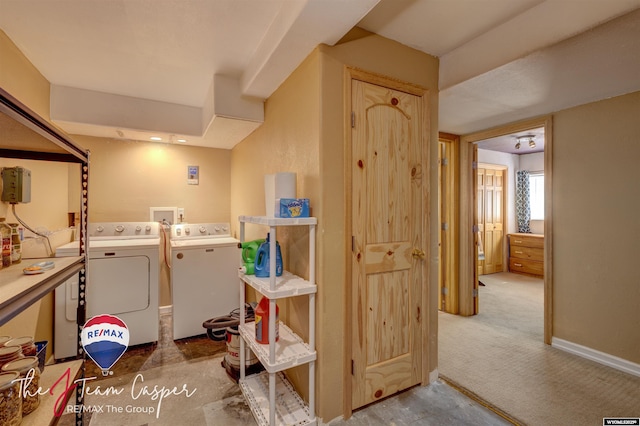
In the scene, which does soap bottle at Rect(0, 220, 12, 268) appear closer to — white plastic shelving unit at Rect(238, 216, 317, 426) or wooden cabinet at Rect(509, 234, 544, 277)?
white plastic shelving unit at Rect(238, 216, 317, 426)

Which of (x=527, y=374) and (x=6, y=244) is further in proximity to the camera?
(x=527, y=374)

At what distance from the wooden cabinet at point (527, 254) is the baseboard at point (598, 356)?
9.96 ft

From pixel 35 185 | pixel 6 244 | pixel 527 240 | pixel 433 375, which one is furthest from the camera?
pixel 527 240

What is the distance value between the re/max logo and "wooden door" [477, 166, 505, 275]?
5.48m

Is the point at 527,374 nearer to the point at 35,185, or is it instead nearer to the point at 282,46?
the point at 282,46

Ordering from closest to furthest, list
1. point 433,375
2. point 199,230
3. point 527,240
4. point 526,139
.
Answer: point 433,375
point 199,230
point 526,139
point 527,240

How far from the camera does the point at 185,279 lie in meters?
2.86

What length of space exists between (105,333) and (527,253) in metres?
6.31

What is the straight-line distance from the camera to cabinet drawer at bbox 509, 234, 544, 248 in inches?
203

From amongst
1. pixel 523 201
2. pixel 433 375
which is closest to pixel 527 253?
pixel 523 201

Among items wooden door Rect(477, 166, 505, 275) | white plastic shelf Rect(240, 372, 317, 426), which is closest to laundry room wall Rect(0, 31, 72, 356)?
white plastic shelf Rect(240, 372, 317, 426)

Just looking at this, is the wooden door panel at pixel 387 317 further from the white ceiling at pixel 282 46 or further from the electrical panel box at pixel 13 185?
the electrical panel box at pixel 13 185

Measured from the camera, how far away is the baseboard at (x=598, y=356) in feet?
7.39

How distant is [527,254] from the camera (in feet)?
17.6
